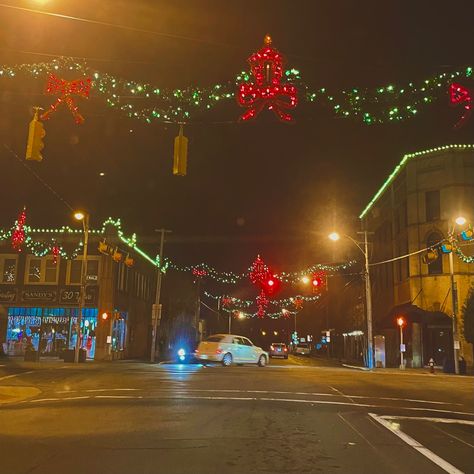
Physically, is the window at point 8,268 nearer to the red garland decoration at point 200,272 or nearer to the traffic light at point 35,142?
the red garland decoration at point 200,272

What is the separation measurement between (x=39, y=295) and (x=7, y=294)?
2.09 m

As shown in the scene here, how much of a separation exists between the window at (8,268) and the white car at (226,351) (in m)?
15.6

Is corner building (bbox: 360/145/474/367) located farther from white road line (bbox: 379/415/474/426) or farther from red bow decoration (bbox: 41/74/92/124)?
red bow decoration (bbox: 41/74/92/124)

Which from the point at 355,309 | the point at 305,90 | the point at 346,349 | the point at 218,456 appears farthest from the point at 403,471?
the point at 346,349

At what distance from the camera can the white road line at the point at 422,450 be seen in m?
7.46

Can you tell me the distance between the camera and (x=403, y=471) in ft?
23.7

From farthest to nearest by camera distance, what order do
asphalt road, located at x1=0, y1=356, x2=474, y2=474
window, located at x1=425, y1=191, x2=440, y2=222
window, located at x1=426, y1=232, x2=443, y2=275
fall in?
window, located at x1=425, y1=191, x2=440, y2=222 < window, located at x1=426, y1=232, x2=443, y2=275 < asphalt road, located at x1=0, y1=356, x2=474, y2=474

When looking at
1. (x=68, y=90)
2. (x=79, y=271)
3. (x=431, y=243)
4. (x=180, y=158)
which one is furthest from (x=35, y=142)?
(x=431, y=243)

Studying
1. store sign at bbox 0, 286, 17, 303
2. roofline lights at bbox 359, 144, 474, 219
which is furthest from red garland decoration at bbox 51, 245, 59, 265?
roofline lights at bbox 359, 144, 474, 219

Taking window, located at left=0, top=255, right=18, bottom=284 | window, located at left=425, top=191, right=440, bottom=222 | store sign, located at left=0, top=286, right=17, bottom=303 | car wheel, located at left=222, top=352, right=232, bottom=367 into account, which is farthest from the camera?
window, located at left=0, top=255, right=18, bottom=284

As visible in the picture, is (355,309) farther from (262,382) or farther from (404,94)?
(404,94)

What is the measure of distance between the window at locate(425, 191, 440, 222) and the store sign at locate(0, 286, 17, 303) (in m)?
26.9

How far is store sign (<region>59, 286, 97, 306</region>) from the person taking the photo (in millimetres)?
37938

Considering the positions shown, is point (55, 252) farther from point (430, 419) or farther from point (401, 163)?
point (430, 419)
